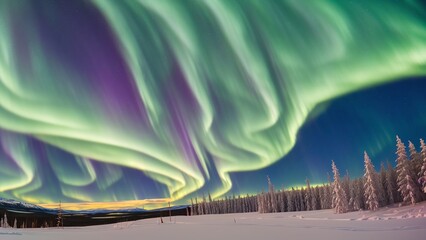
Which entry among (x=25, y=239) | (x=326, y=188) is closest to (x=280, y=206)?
(x=326, y=188)

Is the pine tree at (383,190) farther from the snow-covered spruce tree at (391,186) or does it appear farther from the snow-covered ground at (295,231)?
the snow-covered ground at (295,231)

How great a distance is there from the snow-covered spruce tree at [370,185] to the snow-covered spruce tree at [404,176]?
246 cm

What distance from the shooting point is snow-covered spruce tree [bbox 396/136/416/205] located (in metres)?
29.2

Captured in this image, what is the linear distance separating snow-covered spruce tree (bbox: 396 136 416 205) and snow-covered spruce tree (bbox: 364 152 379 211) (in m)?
2.46

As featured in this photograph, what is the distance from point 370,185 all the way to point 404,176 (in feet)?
10.2

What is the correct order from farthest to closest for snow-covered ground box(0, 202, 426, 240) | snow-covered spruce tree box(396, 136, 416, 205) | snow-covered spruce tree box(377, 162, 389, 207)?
snow-covered spruce tree box(377, 162, 389, 207) < snow-covered spruce tree box(396, 136, 416, 205) < snow-covered ground box(0, 202, 426, 240)

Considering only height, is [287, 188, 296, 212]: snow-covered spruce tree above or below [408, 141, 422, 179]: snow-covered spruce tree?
below

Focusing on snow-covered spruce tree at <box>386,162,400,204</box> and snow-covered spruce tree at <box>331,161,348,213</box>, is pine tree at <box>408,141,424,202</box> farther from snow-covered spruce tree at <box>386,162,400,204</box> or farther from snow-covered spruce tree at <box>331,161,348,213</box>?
snow-covered spruce tree at <box>331,161,348,213</box>

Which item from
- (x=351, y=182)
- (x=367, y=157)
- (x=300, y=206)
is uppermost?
(x=367, y=157)

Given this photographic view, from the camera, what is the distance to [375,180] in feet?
110

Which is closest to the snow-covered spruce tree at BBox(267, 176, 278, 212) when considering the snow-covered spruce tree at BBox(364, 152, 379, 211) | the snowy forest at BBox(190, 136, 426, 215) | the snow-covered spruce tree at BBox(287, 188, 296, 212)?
the snow-covered spruce tree at BBox(287, 188, 296, 212)

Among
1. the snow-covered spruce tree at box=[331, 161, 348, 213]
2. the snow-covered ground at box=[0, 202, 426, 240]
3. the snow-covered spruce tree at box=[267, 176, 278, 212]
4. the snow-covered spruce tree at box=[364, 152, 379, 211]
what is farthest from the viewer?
the snow-covered spruce tree at box=[267, 176, 278, 212]

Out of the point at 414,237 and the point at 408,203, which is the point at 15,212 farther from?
the point at 414,237

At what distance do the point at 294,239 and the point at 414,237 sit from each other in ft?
13.4
